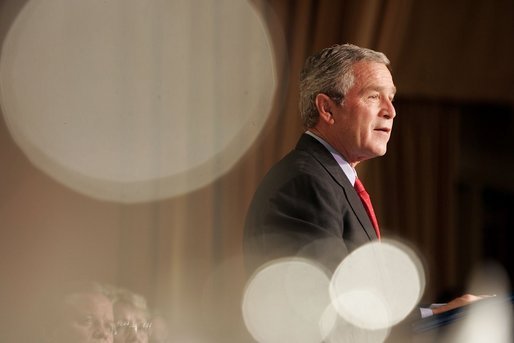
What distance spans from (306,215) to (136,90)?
1971 millimetres

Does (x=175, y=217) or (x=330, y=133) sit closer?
(x=330, y=133)

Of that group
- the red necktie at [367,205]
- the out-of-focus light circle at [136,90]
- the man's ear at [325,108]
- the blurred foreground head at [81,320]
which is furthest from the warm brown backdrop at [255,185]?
the man's ear at [325,108]

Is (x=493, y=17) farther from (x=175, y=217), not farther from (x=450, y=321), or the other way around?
(x=450, y=321)

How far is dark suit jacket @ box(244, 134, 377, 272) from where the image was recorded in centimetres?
174

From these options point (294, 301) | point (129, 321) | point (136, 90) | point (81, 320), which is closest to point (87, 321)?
point (81, 320)

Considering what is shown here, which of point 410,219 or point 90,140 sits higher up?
point 90,140

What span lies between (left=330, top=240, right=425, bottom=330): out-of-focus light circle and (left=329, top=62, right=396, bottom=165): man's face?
259 millimetres

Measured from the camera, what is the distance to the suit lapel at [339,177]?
6.23 feet

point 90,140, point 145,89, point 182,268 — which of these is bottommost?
point 182,268

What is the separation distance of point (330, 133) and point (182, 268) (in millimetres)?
1793

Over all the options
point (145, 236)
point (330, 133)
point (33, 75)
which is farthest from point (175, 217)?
point (330, 133)

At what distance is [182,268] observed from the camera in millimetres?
3648

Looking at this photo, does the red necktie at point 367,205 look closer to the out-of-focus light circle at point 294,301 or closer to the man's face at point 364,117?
the man's face at point 364,117

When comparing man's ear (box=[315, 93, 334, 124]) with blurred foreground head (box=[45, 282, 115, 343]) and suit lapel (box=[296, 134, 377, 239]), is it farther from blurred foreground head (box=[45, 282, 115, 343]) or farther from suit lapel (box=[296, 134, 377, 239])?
blurred foreground head (box=[45, 282, 115, 343])
